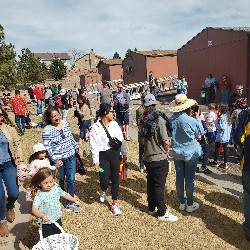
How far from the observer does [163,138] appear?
4484 mm

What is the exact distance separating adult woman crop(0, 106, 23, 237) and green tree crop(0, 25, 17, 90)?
28.3 meters

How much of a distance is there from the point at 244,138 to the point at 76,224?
10.1 feet

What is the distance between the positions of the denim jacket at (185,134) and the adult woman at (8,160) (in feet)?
8.83

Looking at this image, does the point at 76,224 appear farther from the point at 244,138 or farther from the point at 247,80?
the point at 247,80

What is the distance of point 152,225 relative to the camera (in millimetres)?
4699

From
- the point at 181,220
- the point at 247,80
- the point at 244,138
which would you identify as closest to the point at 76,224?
the point at 181,220

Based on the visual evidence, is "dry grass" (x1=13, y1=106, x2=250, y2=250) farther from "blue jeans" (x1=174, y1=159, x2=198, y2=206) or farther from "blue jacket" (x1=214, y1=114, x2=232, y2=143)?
"blue jacket" (x1=214, y1=114, x2=232, y2=143)

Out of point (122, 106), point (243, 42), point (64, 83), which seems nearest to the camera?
point (122, 106)

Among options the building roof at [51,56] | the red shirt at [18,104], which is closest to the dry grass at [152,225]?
the red shirt at [18,104]

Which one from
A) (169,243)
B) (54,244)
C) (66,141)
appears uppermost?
(66,141)

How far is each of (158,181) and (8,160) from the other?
245cm

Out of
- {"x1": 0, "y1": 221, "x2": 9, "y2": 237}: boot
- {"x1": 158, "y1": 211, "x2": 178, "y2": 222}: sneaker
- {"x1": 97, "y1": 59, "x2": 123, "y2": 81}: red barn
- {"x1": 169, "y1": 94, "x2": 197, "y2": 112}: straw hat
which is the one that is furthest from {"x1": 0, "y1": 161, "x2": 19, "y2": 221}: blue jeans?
{"x1": 97, "y1": 59, "x2": 123, "y2": 81}: red barn

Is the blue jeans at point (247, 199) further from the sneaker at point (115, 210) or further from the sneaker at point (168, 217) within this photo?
the sneaker at point (115, 210)

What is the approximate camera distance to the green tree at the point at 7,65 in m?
30.9
